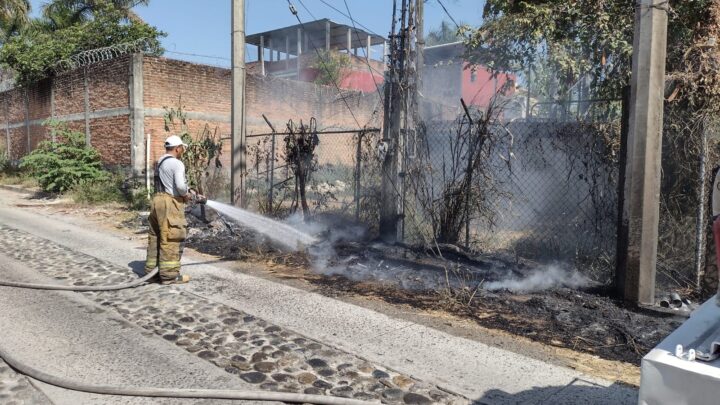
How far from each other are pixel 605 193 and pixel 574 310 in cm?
234

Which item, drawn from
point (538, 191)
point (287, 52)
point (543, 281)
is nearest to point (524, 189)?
point (538, 191)

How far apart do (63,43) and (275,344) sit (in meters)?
19.0

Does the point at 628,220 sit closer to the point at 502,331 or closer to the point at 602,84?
the point at 502,331

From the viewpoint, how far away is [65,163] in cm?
1530

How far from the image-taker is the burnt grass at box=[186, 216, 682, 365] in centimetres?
435

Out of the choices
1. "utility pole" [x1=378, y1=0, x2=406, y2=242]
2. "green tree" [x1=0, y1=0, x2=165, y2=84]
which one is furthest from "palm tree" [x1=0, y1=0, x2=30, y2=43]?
"utility pole" [x1=378, y1=0, x2=406, y2=242]

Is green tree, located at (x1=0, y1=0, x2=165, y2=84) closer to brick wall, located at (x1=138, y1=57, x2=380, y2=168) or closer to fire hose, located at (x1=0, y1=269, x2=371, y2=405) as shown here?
brick wall, located at (x1=138, y1=57, x2=380, y2=168)

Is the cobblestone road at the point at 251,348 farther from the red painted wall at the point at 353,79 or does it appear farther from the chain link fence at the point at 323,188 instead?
the red painted wall at the point at 353,79

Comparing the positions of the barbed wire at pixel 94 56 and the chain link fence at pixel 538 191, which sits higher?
the barbed wire at pixel 94 56

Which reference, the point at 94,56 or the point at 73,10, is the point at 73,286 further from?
the point at 73,10

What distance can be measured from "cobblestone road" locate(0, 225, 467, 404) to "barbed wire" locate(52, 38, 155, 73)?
12.4 m

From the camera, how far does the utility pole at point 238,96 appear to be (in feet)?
31.6

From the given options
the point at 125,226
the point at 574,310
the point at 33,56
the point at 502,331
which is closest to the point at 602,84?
the point at 574,310

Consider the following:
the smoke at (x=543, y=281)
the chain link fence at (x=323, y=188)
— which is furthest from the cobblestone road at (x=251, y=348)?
the chain link fence at (x=323, y=188)
